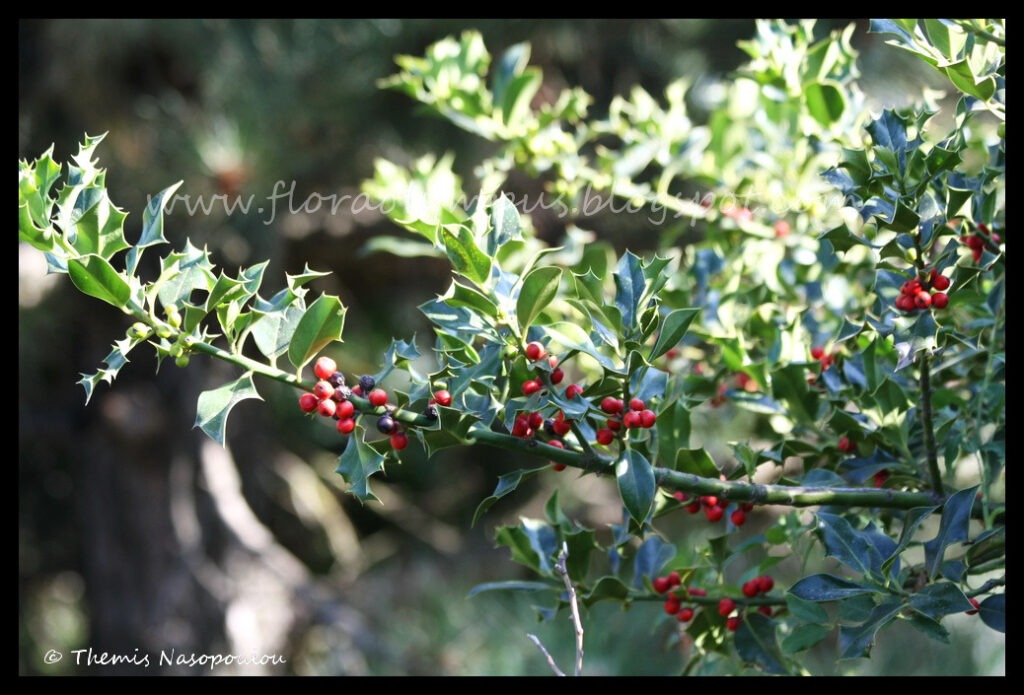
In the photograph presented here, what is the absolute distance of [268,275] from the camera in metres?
1.92

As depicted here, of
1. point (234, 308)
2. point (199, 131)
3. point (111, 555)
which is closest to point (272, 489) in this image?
point (111, 555)

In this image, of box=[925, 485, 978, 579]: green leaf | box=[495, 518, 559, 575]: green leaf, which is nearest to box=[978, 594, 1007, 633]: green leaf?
box=[925, 485, 978, 579]: green leaf

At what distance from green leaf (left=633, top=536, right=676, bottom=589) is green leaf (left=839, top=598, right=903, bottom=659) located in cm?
16

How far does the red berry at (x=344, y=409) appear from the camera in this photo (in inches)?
19.8

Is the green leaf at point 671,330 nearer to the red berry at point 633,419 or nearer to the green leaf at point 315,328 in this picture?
the red berry at point 633,419

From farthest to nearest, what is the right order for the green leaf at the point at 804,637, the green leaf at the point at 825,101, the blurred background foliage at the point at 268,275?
1. the blurred background foliage at the point at 268,275
2. the green leaf at the point at 825,101
3. the green leaf at the point at 804,637

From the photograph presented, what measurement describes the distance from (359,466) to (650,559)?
0.85 feet

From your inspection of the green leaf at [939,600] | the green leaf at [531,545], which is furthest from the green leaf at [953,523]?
the green leaf at [531,545]

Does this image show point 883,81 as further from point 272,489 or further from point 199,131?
point 272,489

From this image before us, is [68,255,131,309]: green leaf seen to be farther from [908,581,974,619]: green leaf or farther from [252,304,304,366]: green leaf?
A: [908,581,974,619]: green leaf

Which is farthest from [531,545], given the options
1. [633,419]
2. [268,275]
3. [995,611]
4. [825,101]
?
[268,275]

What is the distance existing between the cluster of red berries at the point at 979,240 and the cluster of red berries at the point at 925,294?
68mm

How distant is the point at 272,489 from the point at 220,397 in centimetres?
187

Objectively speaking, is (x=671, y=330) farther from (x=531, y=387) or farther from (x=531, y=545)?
(x=531, y=545)
